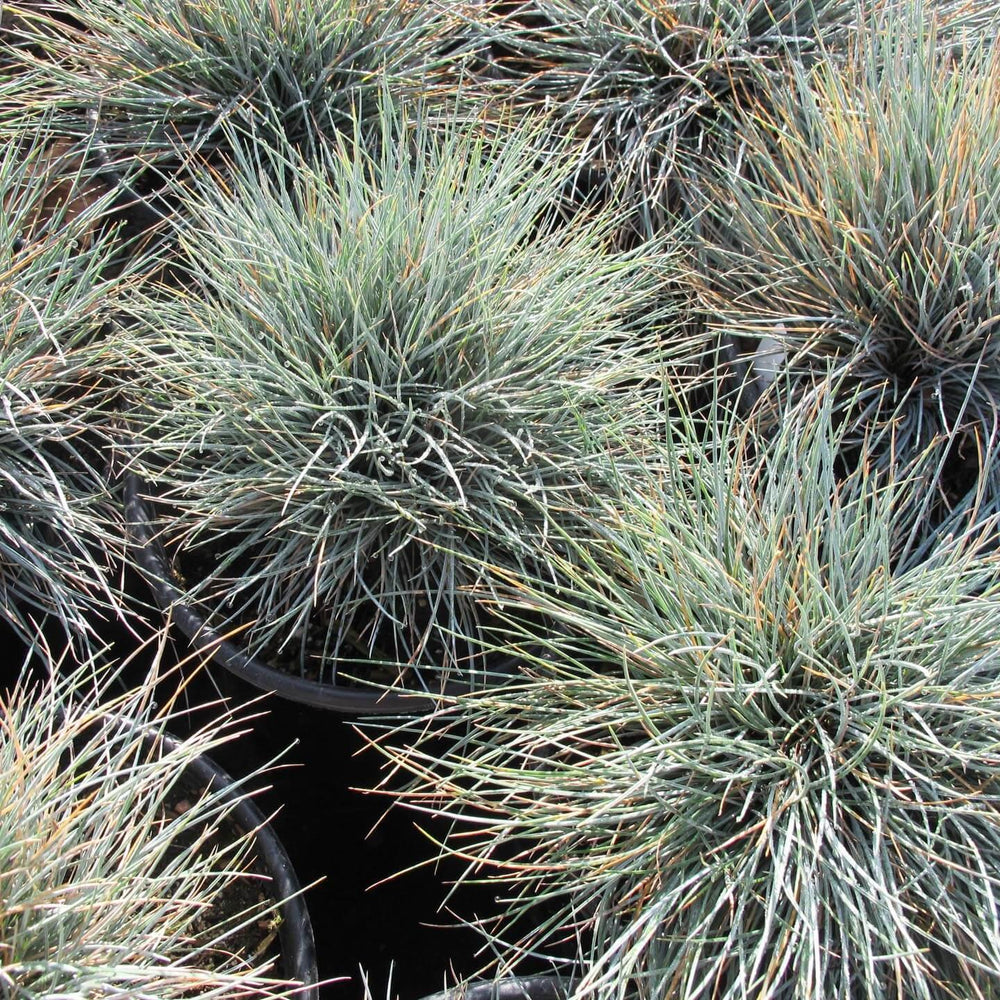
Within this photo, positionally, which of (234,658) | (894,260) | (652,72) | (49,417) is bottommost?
(234,658)

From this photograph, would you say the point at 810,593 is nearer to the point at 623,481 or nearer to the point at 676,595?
the point at 676,595

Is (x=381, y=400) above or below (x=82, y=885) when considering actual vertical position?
above

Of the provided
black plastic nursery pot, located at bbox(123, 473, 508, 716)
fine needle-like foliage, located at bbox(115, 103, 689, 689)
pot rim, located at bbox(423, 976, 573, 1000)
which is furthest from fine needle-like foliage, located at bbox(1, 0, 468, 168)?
pot rim, located at bbox(423, 976, 573, 1000)

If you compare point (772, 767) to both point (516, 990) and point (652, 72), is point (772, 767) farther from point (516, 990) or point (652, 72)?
point (652, 72)

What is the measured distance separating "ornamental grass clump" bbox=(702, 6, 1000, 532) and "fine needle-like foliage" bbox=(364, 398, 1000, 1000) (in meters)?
0.26

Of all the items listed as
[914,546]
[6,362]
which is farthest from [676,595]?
[6,362]

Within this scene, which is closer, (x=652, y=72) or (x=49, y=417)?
(x=49, y=417)

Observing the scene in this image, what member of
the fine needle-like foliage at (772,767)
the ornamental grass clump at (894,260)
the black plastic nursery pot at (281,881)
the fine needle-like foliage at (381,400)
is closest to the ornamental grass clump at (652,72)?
the ornamental grass clump at (894,260)

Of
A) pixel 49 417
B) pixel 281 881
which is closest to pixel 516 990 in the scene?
pixel 281 881

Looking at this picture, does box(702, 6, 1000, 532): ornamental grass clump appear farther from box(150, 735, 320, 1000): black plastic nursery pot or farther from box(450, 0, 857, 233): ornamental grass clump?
box(150, 735, 320, 1000): black plastic nursery pot

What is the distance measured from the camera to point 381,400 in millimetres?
1143

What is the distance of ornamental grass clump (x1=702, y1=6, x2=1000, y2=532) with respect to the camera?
1.21 m

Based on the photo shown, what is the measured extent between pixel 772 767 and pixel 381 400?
576mm

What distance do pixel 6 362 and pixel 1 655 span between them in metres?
0.43
